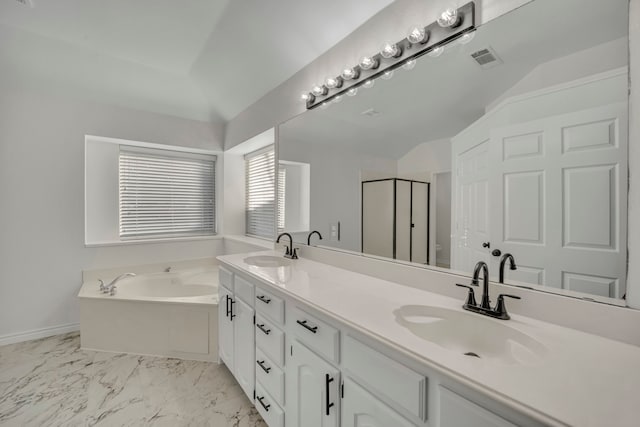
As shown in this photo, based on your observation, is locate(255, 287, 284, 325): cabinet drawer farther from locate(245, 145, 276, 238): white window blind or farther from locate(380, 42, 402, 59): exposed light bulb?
locate(245, 145, 276, 238): white window blind

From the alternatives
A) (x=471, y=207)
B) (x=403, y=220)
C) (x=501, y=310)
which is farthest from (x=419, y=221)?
(x=501, y=310)

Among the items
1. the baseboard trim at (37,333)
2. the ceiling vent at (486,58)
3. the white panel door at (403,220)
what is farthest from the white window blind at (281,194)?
the baseboard trim at (37,333)

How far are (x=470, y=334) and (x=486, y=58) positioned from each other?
3.66ft

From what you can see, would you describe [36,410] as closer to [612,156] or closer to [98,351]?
[98,351]

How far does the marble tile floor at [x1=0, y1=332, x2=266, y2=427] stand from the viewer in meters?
1.71

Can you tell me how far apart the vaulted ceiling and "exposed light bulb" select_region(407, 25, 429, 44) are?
1.15 feet

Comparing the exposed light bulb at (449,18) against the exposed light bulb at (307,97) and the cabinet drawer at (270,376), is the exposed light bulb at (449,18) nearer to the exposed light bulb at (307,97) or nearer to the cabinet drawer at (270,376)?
the exposed light bulb at (307,97)

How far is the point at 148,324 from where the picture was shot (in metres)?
2.43

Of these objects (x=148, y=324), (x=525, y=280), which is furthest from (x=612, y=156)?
(x=148, y=324)

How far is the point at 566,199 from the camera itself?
0.97 meters

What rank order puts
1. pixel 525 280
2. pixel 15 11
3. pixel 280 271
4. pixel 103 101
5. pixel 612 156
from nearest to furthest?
pixel 612 156 < pixel 525 280 < pixel 280 271 < pixel 15 11 < pixel 103 101

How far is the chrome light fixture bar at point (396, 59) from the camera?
124 centimetres

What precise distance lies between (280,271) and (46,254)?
251cm

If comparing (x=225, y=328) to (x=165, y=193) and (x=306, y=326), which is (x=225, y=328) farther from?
(x=165, y=193)
